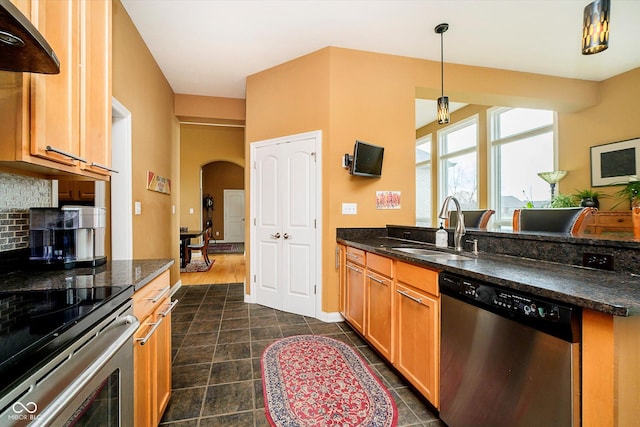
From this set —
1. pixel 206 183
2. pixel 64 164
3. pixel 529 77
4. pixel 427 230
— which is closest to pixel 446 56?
pixel 529 77

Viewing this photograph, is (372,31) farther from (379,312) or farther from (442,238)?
(379,312)

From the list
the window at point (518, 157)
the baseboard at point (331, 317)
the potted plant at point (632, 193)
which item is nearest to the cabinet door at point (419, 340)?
the baseboard at point (331, 317)

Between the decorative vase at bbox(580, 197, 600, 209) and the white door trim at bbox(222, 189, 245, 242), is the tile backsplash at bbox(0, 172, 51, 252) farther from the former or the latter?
the white door trim at bbox(222, 189, 245, 242)

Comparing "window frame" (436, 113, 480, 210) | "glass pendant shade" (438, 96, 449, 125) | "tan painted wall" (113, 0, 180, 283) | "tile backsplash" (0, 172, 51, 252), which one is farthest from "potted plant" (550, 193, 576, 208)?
"tile backsplash" (0, 172, 51, 252)

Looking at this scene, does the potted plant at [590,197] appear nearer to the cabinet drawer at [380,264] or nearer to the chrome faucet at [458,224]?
the chrome faucet at [458,224]

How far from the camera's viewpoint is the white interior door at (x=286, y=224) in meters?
3.14

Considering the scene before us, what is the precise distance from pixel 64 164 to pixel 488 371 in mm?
2073

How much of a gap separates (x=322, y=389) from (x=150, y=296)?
1.22 meters

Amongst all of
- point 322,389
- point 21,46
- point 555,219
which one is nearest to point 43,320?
point 21,46

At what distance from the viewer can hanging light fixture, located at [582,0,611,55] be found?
1401mm

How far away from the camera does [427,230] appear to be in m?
2.54

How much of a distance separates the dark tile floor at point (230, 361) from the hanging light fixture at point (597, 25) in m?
2.20

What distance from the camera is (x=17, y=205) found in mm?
1430

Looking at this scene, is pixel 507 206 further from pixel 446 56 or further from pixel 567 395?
pixel 567 395
